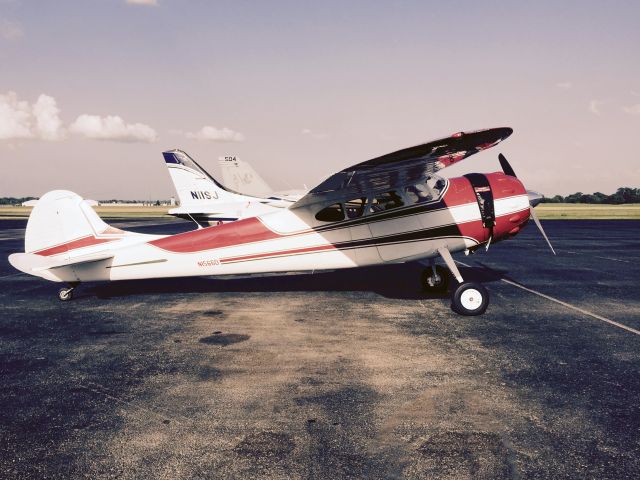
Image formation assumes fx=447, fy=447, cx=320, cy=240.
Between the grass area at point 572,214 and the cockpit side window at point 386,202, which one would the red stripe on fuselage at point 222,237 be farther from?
the grass area at point 572,214

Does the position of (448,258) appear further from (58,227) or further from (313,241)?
(58,227)

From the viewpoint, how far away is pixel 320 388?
4.73 metres

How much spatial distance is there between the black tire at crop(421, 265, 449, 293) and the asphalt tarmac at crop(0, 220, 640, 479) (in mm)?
468

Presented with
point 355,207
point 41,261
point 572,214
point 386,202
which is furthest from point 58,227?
point 572,214

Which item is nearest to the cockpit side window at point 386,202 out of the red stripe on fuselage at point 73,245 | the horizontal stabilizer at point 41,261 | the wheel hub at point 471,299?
the wheel hub at point 471,299

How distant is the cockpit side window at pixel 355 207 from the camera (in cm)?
889

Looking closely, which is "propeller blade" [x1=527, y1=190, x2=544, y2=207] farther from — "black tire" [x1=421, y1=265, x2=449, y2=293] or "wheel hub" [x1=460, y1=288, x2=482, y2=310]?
"wheel hub" [x1=460, y1=288, x2=482, y2=310]

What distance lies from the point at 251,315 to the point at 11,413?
415 cm

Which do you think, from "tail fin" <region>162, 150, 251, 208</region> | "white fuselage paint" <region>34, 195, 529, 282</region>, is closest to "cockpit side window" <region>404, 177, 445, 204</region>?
"white fuselage paint" <region>34, 195, 529, 282</region>

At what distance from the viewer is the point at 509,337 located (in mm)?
6562

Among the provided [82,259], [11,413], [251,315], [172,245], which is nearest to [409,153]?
[251,315]

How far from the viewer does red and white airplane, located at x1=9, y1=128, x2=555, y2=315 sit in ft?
29.0

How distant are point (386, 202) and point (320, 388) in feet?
16.2

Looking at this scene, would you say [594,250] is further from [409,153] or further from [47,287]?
[47,287]
